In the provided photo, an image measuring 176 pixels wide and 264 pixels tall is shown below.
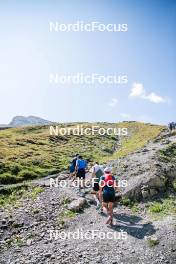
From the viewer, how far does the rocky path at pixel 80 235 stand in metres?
20.1

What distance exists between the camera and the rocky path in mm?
20109

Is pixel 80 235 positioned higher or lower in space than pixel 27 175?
lower

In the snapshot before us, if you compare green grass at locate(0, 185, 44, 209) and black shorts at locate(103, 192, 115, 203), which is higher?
black shorts at locate(103, 192, 115, 203)

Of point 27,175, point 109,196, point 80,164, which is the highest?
point 80,164

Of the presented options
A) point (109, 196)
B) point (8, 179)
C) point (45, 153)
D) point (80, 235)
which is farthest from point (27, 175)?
point (109, 196)

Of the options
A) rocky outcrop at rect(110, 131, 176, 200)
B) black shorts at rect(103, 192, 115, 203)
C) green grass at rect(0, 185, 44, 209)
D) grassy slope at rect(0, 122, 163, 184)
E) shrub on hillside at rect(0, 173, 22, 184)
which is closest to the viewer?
black shorts at rect(103, 192, 115, 203)

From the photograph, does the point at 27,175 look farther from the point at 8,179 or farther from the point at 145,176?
the point at 145,176

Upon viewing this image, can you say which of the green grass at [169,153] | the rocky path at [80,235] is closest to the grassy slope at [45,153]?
the green grass at [169,153]

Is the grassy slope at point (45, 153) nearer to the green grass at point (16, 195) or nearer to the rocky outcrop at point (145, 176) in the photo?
the green grass at point (16, 195)

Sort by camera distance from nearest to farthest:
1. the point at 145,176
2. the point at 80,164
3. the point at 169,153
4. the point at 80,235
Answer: the point at 80,235, the point at 145,176, the point at 80,164, the point at 169,153

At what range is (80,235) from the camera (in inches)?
917

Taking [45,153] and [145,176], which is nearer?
[145,176]

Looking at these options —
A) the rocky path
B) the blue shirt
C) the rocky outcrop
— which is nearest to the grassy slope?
the rocky outcrop

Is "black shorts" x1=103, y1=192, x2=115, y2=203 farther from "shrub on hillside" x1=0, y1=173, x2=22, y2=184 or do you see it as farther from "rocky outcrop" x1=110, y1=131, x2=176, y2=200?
"shrub on hillside" x1=0, y1=173, x2=22, y2=184
